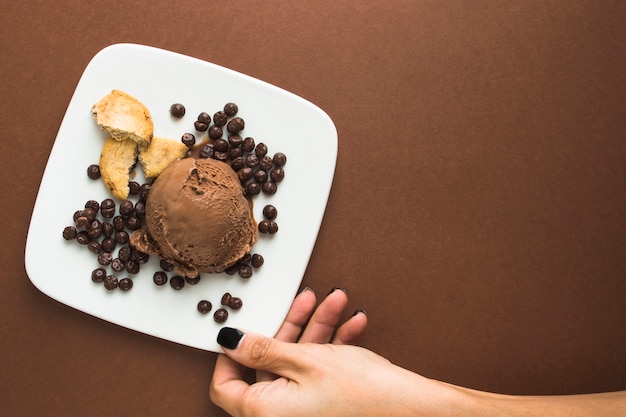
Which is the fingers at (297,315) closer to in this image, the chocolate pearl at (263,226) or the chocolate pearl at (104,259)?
the chocolate pearl at (263,226)

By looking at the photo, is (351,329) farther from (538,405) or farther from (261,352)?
(538,405)

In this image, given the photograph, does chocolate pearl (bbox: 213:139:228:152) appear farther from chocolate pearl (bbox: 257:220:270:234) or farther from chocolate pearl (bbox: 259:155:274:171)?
chocolate pearl (bbox: 257:220:270:234)

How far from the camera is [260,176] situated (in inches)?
66.1

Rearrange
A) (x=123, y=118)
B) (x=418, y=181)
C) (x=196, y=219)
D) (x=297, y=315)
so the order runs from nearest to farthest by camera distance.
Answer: (x=196, y=219)
(x=123, y=118)
(x=297, y=315)
(x=418, y=181)

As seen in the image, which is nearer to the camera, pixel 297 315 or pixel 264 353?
pixel 264 353

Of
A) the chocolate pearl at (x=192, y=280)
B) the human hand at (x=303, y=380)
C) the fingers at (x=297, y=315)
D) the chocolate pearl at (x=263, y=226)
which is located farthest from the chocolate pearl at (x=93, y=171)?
the fingers at (x=297, y=315)

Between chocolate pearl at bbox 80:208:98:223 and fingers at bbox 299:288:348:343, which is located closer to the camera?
chocolate pearl at bbox 80:208:98:223

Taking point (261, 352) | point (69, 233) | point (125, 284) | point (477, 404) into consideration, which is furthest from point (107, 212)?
point (477, 404)

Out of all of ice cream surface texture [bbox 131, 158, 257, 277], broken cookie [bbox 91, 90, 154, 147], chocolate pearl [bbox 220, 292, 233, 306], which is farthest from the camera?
chocolate pearl [bbox 220, 292, 233, 306]

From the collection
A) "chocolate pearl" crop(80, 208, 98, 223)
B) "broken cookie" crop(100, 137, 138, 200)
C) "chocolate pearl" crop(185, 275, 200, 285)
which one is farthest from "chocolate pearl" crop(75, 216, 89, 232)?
"chocolate pearl" crop(185, 275, 200, 285)

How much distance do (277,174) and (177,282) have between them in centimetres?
49

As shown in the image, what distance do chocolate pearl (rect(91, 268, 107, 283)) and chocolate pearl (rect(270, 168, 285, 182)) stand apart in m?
0.63

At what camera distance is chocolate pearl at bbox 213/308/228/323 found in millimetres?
1678

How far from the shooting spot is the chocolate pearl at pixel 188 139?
1.66 meters
